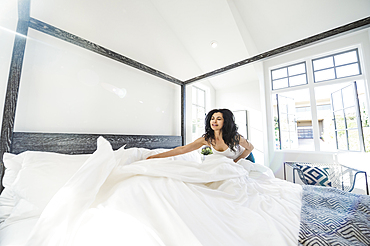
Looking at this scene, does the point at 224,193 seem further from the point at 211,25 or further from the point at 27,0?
the point at 211,25

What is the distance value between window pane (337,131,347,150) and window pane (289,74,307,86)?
126 centimetres

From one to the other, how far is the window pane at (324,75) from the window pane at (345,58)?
0.17 meters

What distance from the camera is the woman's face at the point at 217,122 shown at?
2.17 meters

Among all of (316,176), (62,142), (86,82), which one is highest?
(86,82)

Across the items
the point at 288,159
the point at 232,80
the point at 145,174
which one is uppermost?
the point at 232,80

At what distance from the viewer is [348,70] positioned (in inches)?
120

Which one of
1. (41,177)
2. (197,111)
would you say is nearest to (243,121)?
(197,111)

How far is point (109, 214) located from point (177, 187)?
0.35 meters

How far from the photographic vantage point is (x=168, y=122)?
2760 mm

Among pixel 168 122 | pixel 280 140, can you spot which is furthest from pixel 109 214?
pixel 280 140

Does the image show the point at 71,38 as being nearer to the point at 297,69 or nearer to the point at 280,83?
the point at 280,83

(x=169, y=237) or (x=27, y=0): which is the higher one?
(x=27, y=0)

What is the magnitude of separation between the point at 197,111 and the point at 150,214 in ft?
9.95

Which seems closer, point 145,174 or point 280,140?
point 145,174
